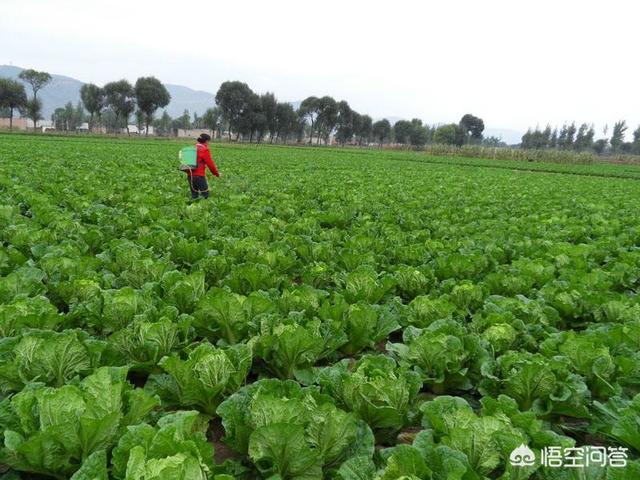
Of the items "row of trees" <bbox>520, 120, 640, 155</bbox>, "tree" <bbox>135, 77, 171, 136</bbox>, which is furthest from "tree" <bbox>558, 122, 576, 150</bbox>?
"tree" <bbox>135, 77, 171, 136</bbox>

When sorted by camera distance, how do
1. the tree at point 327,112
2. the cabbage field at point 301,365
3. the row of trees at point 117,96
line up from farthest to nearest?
the tree at point 327,112 → the row of trees at point 117,96 → the cabbage field at point 301,365

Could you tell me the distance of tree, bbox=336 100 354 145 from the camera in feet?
359

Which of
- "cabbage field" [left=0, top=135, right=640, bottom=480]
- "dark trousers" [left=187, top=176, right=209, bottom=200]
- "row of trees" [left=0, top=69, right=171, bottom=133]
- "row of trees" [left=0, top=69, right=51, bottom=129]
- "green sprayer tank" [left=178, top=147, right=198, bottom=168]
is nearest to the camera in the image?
"cabbage field" [left=0, top=135, right=640, bottom=480]

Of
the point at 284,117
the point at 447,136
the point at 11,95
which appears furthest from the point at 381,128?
the point at 11,95

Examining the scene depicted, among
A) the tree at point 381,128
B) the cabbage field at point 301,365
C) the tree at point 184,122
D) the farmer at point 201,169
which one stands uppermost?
the tree at point 381,128

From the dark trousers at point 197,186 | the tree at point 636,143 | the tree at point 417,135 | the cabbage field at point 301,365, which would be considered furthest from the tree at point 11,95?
the tree at point 636,143

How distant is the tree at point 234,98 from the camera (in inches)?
3543

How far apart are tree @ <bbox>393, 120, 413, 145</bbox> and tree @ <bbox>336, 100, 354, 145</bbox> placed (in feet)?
78.3

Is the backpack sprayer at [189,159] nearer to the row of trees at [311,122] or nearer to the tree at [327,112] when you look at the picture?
the row of trees at [311,122]

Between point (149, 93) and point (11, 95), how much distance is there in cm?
2123

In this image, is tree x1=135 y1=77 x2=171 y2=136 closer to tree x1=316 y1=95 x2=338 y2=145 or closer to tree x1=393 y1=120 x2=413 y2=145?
tree x1=316 y1=95 x2=338 y2=145

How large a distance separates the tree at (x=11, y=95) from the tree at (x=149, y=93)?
18.0 m

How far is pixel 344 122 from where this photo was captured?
111 metres

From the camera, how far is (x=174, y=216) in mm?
8594
